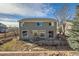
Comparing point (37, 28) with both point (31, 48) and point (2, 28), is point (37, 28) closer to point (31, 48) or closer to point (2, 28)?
point (31, 48)

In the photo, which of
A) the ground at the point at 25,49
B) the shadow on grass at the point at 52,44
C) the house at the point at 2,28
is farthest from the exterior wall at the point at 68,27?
the house at the point at 2,28

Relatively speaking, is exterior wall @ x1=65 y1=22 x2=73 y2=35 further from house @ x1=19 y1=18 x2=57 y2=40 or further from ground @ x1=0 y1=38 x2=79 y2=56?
ground @ x1=0 y1=38 x2=79 y2=56

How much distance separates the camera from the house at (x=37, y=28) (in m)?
2.63

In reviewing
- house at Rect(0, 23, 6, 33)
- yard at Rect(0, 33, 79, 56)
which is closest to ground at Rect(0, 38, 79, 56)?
yard at Rect(0, 33, 79, 56)

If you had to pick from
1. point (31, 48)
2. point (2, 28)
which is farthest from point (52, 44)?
point (2, 28)

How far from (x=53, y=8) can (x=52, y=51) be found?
1.70 ft

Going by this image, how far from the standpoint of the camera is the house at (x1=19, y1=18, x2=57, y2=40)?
2.63 metres

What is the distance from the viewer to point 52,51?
265cm

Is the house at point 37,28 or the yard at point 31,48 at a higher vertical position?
the house at point 37,28

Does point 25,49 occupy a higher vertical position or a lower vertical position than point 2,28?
lower

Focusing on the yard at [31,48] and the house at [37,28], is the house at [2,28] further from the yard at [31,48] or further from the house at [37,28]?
the house at [37,28]

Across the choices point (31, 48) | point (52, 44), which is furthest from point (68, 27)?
point (31, 48)

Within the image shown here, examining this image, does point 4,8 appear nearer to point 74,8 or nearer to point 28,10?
point 28,10

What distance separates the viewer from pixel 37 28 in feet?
8.71
